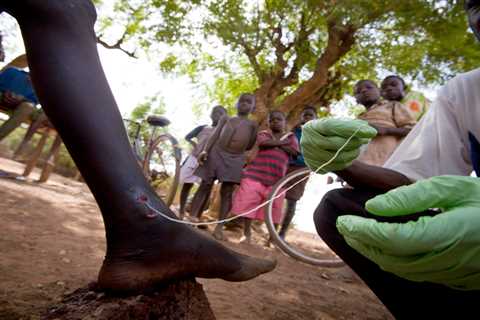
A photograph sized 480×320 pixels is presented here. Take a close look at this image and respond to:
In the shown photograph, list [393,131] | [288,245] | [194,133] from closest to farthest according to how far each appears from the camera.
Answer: [393,131]
[288,245]
[194,133]

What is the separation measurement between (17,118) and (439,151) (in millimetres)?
4097

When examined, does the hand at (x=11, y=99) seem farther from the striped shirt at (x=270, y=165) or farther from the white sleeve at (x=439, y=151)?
the white sleeve at (x=439, y=151)

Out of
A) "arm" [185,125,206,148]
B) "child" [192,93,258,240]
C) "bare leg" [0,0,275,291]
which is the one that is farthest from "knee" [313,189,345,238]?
"arm" [185,125,206,148]

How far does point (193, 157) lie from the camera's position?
14.4 ft

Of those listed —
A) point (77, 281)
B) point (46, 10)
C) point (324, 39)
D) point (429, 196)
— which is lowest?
point (77, 281)

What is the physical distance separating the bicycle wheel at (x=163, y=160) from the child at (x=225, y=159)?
0.54m

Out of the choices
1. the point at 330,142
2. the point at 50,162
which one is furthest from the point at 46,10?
the point at 50,162

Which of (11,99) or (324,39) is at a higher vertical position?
(324,39)

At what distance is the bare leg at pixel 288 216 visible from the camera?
3.54m

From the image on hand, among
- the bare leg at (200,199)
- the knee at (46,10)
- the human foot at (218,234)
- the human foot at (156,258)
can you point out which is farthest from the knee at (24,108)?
the human foot at (156,258)

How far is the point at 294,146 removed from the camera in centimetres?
352

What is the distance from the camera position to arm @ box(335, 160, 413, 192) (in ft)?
3.37

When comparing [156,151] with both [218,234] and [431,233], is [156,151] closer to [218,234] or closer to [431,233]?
[218,234]

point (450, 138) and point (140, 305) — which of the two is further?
point (450, 138)
